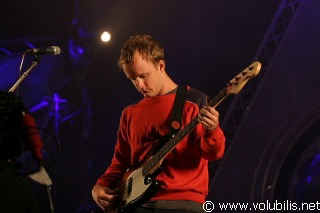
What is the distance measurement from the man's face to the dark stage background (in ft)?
11.4

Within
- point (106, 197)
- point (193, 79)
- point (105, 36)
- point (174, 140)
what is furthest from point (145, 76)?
point (105, 36)

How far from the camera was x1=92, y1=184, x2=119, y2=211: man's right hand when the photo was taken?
363cm

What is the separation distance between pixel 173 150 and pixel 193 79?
4422mm

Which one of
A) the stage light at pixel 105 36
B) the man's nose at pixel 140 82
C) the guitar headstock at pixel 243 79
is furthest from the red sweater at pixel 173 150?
the stage light at pixel 105 36

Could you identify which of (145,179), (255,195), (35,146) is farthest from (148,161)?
(255,195)

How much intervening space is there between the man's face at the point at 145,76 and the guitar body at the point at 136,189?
21.7 inches

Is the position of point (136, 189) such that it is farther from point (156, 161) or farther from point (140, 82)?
point (140, 82)

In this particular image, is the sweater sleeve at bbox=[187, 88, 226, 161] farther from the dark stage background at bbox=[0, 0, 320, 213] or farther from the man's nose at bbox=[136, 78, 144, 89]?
the dark stage background at bbox=[0, 0, 320, 213]

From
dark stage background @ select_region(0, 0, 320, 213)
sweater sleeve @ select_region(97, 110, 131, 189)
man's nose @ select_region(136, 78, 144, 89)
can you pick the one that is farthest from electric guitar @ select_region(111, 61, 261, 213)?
dark stage background @ select_region(0, 0, 320, 213)

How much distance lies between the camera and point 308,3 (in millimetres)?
7020

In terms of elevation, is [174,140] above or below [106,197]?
above

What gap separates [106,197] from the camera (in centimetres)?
368

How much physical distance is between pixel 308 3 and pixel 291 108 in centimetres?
142

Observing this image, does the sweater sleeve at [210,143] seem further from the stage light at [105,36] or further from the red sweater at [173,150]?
the stage light at [105,36]
